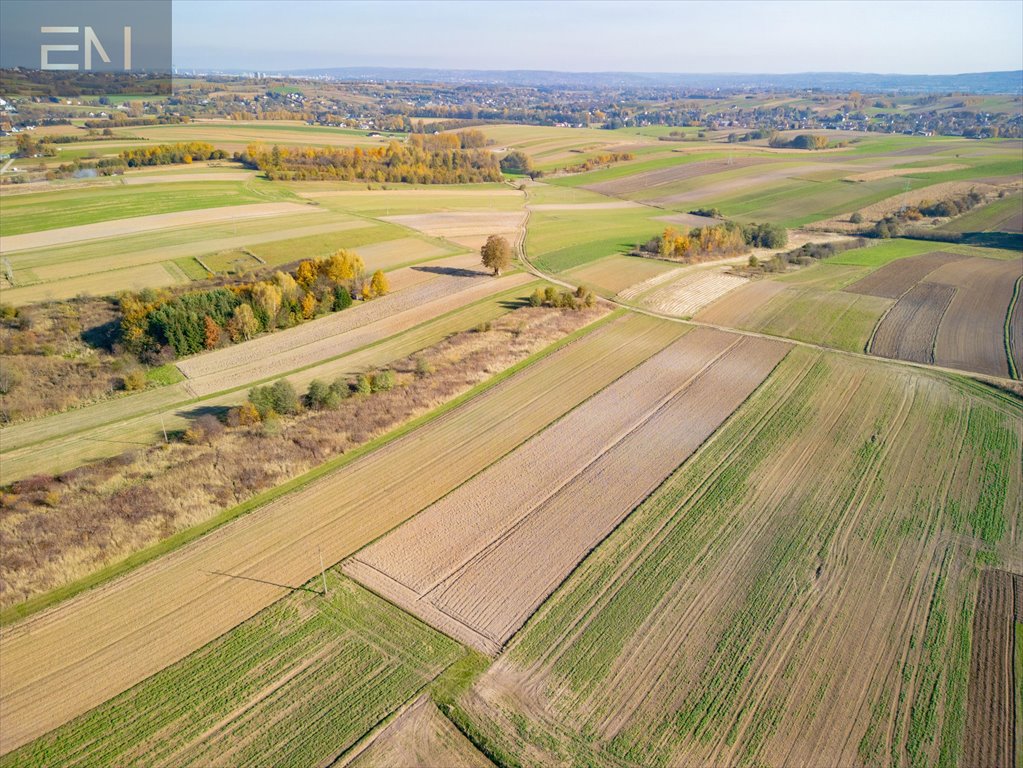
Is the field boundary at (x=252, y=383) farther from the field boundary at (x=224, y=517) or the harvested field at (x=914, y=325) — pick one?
the harvested field at (x=914, y=325)

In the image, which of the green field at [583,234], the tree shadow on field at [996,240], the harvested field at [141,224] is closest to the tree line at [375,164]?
the harvested field at [141,224]

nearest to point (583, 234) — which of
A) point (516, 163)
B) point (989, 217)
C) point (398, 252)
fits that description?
point (398, 252)

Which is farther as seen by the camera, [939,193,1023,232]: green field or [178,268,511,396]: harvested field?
[939,193,1023,232]: green field

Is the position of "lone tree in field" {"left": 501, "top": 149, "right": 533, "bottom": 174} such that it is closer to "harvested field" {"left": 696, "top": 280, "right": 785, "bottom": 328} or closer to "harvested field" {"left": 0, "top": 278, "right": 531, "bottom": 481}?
"harvested field" {"left": 696, "top": 280, "right": 785, "bottom": 328}

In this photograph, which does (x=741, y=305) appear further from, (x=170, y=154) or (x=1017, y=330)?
(x=170, y=154)

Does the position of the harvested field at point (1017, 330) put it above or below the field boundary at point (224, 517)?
above

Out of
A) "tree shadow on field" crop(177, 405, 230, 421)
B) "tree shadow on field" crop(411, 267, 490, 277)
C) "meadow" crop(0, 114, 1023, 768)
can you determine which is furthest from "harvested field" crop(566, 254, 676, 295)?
"tree shadow on field" crop(177, 405, 230, 421)
